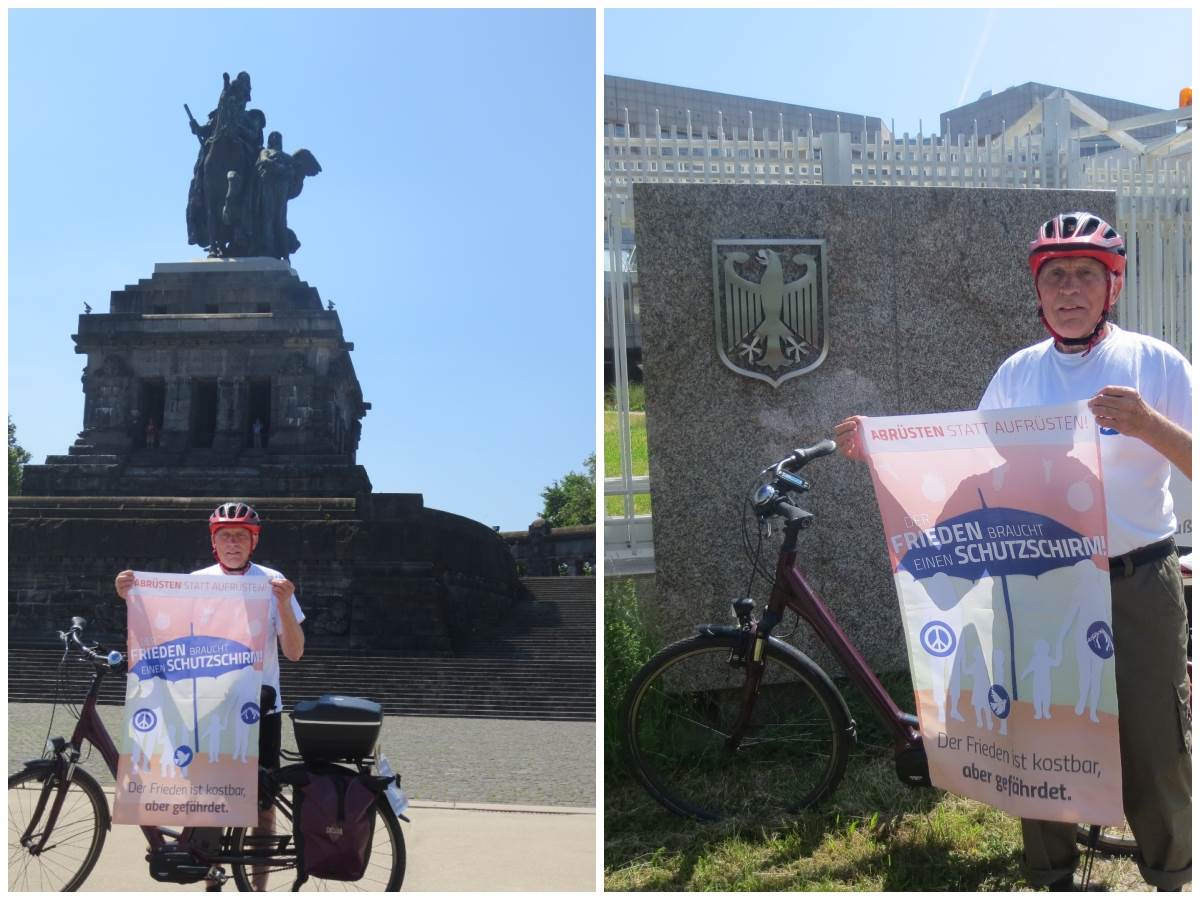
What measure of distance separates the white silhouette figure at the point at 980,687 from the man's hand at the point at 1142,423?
0.84m

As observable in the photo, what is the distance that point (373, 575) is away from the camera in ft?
62.7

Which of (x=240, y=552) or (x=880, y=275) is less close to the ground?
(x=880, y=275)

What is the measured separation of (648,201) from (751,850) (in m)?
3.11

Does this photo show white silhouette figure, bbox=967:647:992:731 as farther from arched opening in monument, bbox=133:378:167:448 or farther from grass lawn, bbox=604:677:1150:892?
arched opening in monument, bbox=133:378:167:448

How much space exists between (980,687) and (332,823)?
224 centimetres

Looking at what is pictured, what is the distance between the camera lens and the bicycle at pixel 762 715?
4.46 m

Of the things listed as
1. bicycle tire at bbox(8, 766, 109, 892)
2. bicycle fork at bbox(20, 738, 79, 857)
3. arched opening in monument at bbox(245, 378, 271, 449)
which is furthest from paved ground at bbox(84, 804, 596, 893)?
arched opening in monument at bbox(245, 378, 271, 449)

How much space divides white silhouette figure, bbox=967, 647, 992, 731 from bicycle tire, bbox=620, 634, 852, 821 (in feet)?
2.91

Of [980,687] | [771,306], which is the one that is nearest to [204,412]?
[771,306]

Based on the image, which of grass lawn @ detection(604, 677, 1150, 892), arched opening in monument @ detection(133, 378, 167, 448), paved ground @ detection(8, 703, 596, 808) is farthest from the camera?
arched opening in monument @ detection(133, 378, 167, 448)

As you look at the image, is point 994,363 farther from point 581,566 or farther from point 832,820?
point 581,566

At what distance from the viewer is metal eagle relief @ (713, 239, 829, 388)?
5805 mm

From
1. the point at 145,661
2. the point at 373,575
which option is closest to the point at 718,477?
the point at 145,661

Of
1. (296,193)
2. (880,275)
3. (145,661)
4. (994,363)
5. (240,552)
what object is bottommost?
(145,661)
